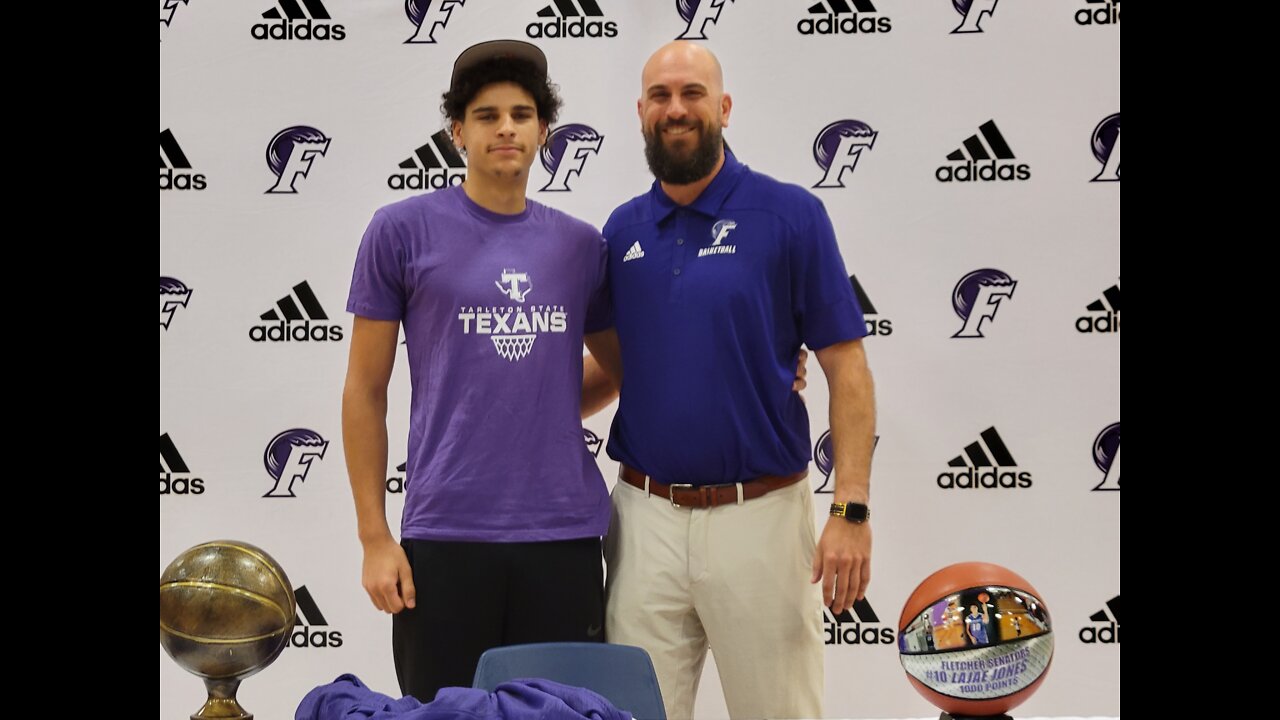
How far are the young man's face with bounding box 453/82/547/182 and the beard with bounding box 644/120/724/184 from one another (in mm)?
313

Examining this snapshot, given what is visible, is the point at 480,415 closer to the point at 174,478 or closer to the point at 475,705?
the point at 475,705

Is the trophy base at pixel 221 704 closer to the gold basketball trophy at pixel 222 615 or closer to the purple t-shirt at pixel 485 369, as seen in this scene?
the gold basketball trophy at pixel 222 615

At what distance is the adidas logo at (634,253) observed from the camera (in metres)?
2.98

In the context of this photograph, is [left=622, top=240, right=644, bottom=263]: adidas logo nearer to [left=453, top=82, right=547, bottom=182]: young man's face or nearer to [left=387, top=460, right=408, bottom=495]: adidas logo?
[left=453, top=82, right=547, bottom=182]: young man's face

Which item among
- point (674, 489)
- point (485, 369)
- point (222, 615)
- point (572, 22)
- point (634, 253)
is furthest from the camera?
point (572, 22)

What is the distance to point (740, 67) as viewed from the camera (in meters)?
4.16

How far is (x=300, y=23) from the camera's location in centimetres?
415

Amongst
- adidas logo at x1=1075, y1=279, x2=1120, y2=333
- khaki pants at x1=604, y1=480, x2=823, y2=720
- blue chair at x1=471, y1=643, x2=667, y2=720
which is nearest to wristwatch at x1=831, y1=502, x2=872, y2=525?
khaki pants at x1=604, y1=480, x2=823, y2=720

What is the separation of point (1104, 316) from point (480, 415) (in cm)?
250

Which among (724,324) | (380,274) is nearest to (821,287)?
(724,324)

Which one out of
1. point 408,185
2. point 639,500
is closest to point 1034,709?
point 639,500

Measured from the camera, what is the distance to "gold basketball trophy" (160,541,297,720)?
196 cm

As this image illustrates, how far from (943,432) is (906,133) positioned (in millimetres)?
1086

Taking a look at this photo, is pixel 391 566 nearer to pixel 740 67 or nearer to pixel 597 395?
pixel 597 395
